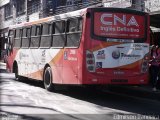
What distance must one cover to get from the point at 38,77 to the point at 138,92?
420 centimetres

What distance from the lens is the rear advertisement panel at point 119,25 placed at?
12820 mm

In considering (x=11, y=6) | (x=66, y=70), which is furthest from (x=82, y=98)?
(x=11, y=6)

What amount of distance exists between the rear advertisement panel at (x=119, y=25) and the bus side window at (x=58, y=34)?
5.89ft

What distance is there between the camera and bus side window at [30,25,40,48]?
16.8m

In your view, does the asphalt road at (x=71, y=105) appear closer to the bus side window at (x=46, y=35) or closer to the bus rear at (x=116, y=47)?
the bus rear at (x=116, y=47)

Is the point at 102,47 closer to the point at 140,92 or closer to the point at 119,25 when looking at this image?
the point at 119,25

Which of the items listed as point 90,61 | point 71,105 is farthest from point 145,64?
point 71,105

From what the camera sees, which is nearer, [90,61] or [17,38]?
[90,61]

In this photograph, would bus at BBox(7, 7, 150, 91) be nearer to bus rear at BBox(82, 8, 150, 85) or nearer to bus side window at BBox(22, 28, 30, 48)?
bus rear at BBox(82, 8, 150, 85)

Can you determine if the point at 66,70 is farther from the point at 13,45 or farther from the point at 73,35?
the point at 13,45

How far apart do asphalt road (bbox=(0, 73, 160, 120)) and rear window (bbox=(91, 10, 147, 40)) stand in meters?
2.04

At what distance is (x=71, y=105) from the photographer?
11805 millimetres

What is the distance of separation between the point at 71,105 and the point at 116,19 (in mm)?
3073

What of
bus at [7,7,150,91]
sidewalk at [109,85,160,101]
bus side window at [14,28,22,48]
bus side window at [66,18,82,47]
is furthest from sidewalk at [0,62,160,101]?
bus side window at [14,28,22,48]
